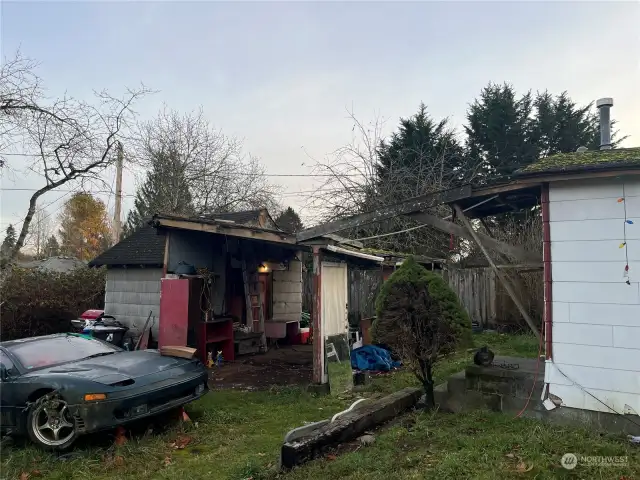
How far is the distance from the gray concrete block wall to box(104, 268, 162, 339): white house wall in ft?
10.9

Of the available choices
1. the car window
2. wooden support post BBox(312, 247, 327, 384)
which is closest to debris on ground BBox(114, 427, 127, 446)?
the car window

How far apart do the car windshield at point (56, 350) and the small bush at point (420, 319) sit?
13.4 ft

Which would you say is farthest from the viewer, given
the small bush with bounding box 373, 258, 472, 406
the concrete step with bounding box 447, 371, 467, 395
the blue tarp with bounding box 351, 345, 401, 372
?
the blue tarp with bounding box 351, 345, 401, 372

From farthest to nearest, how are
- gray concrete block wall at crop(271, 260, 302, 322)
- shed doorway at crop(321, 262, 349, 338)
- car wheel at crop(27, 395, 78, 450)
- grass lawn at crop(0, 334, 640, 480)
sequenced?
gray concrete block wall at crop(271, 260, 302, 322), shed doorway at crop(321, 262, 349, 338), car wheel at crop(27, 395, 78, 450), grass lawn at crop(0, 334, 640, 480)

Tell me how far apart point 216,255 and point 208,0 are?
19.2 feet

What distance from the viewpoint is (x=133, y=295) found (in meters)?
11.1

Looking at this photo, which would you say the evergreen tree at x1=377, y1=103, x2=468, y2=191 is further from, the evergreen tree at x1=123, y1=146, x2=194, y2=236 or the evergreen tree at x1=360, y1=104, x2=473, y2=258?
the evergreen tree at x1=123, y1=146, x2=194, y2=236

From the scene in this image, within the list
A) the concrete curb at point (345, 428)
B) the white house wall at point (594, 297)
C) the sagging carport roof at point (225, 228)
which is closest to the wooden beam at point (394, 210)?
the sagging carport roof at point (225, 228)

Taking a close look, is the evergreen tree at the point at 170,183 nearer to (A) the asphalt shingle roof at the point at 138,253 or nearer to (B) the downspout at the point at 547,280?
(A) the asphalt shingle roof at the point at 138,253

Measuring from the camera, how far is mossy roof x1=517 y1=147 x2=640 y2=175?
15.2 feet

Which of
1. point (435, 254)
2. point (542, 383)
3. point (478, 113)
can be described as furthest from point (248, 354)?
point (478, 113)

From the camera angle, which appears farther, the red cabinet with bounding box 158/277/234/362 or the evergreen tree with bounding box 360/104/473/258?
the evergreen tree with bounding box 360/104/473/258

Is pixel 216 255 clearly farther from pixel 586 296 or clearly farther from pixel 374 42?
pixel 586 296

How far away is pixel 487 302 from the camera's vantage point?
13438mm
